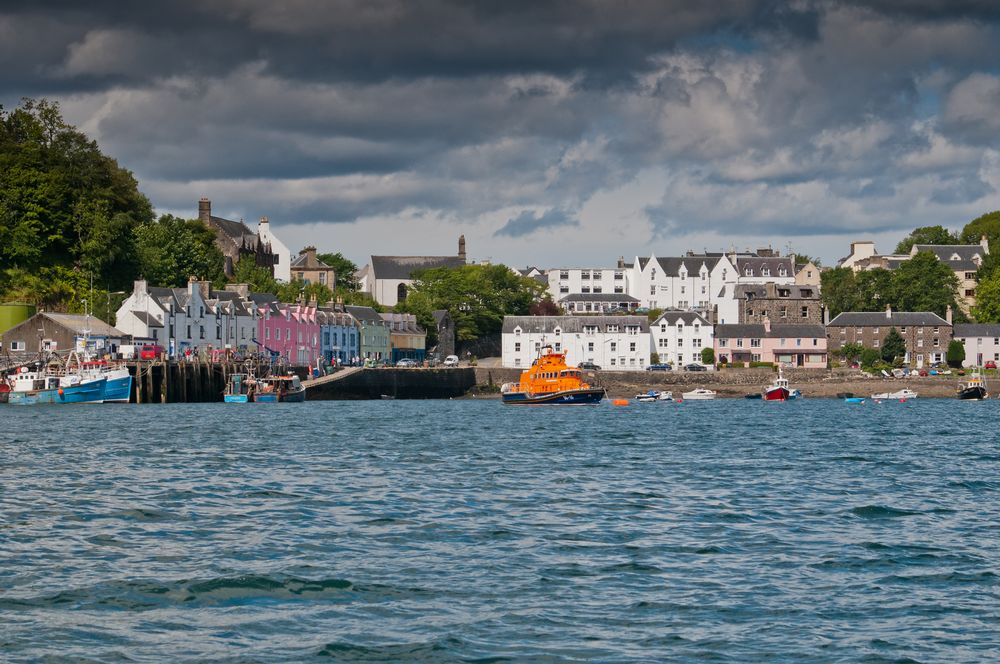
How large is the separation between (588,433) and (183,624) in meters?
38.3

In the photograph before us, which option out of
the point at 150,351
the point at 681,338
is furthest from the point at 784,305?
the point at 150,351

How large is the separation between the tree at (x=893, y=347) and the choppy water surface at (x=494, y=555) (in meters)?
83.9

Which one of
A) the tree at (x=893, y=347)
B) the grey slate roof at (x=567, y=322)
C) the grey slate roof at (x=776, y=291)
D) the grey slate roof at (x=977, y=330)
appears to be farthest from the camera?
the grey slate roof at (x=776, y=291)

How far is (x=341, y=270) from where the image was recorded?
6467 inches

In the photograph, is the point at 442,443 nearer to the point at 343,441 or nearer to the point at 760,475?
the point at 343,441

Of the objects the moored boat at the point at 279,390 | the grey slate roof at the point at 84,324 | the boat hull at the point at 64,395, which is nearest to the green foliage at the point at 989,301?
the moored boat at the point at 279,390

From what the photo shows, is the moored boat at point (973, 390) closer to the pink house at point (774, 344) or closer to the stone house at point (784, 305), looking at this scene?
the pink house at point (774, 344)

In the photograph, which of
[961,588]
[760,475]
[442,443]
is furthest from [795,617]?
[442,443]

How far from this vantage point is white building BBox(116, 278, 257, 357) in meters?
97.3

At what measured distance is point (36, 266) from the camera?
333 ft

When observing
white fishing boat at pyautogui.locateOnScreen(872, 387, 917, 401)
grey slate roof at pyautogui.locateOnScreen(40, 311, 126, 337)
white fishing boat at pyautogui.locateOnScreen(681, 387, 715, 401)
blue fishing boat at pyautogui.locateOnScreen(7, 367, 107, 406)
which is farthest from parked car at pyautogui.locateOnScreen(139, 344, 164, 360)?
white fishing boat at pyautogui.locateOnScreen(872, 387, 917, 401)

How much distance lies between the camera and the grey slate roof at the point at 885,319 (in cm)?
12512

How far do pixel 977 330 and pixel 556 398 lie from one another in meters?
57.8

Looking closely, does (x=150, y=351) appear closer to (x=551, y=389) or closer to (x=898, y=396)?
(x=551, y=389)
